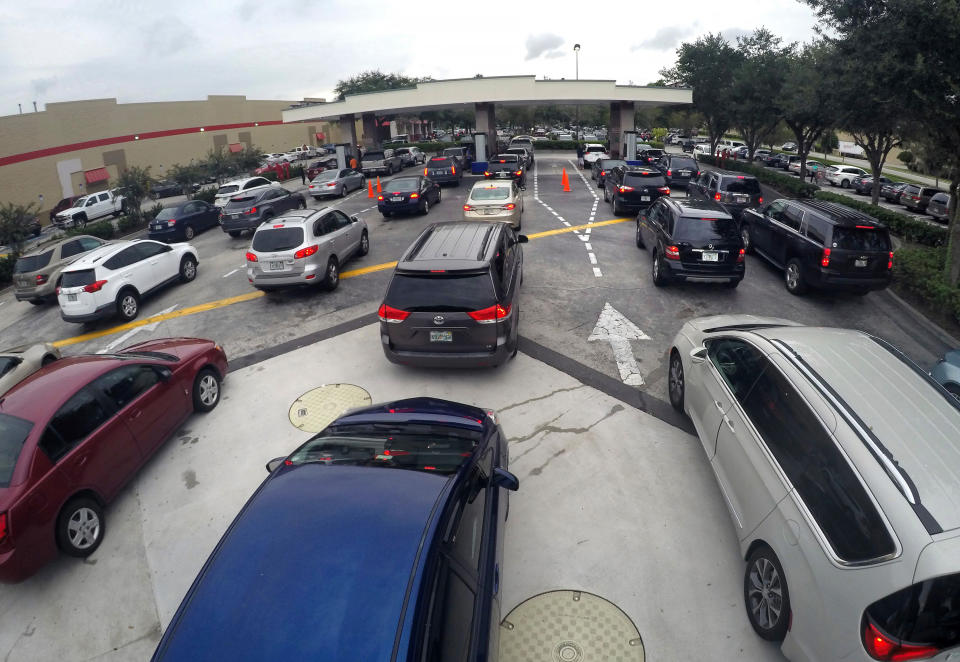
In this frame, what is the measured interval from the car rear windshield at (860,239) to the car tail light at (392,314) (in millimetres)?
8539

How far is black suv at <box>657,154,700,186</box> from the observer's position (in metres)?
25.4

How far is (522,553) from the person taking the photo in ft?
16.1

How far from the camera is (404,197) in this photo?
19.2 meters

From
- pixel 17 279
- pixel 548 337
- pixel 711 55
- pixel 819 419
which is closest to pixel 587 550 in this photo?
pixel 819 419

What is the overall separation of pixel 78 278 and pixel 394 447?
10.5 metres

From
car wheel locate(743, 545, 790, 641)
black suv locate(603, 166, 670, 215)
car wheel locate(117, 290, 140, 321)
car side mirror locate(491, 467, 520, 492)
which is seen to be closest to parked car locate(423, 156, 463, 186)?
black suv locate(603, 166, 670, 215)

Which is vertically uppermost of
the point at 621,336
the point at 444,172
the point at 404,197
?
the point at 444,172

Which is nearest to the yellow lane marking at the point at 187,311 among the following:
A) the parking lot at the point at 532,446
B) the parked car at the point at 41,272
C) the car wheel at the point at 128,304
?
the parking lot at the point at 532,446

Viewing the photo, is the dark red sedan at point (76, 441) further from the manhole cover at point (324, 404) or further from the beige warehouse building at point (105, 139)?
the beige warehouse building at point (105, 139)

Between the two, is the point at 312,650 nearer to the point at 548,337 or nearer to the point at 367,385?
the point at 367,385

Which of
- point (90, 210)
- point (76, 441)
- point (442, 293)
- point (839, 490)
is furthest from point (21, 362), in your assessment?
point (90, 210)

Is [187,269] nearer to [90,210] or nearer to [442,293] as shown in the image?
[442,293]

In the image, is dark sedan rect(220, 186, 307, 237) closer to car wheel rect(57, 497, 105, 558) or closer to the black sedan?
the black sedan

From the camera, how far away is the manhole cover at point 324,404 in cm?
715
